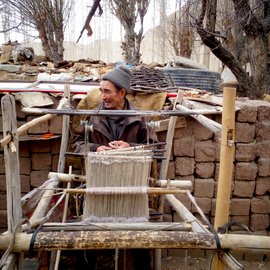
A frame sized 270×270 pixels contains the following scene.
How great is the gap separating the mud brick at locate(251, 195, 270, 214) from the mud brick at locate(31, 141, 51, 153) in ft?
7.43

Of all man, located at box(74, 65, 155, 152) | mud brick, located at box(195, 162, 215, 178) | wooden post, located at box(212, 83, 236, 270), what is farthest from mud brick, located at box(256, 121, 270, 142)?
wooden post, located at box(212, 83, 236, 270)

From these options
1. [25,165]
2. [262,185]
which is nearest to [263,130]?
[262,185]

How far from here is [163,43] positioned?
60.2 feet

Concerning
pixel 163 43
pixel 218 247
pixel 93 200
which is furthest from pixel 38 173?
pixel 163 43

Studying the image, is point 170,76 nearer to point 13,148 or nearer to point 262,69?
point 262,69

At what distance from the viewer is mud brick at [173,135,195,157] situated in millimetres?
3557

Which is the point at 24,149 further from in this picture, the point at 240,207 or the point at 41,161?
the point at 240,207

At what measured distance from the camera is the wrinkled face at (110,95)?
2811mm

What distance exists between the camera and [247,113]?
3.49 metres

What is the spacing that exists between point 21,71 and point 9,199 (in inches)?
256

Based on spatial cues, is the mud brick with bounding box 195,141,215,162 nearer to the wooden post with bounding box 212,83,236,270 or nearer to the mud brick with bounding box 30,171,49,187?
the mud brick with bounding box 30,171,49,187

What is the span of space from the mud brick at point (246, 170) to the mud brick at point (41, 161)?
199 cm

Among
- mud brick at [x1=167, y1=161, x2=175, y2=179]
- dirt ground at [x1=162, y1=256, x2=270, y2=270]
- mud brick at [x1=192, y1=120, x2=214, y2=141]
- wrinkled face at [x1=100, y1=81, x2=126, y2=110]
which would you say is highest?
wrinkled face at [x1=100, y1=81, x2=126, y2=110]

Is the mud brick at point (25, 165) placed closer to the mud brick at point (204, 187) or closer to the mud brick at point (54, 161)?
the mud brick at point (54, 161)
